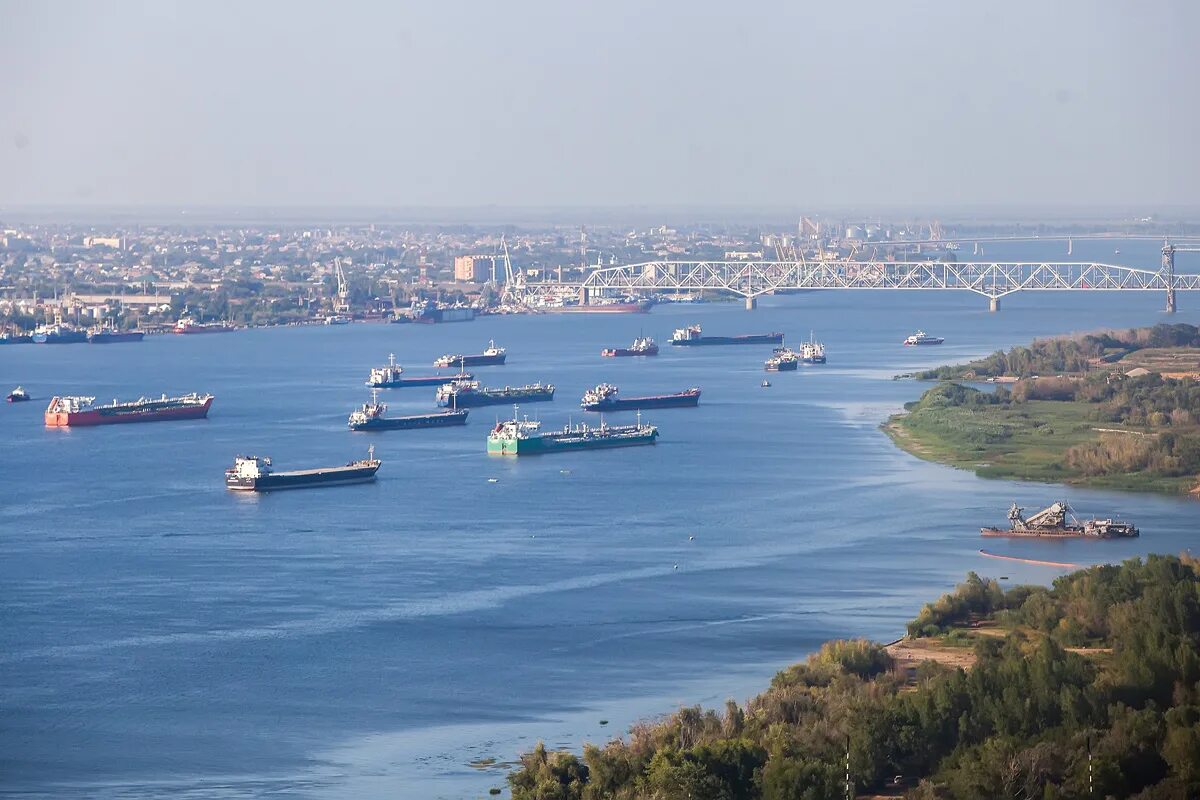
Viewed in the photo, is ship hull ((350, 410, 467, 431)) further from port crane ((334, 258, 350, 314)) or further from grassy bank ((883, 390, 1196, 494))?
port crane ((334, 258, 350, 314))

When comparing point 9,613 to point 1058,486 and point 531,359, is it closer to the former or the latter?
point 1058,486

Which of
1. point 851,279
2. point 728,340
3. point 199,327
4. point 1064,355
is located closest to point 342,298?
point 199,327

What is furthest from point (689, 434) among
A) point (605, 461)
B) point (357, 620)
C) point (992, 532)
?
point (357, 620)

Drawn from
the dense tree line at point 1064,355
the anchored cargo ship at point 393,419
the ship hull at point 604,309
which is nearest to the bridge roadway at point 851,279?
the ship hull at point 604,309

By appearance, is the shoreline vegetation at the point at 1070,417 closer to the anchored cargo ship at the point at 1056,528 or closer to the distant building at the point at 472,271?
the anchored cargo ship at the point at 1056,528

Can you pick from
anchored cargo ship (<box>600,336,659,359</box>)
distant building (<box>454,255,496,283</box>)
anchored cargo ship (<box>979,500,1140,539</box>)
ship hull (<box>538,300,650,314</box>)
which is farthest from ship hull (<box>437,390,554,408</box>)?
distant building (<box>454,255,496,283</box>)

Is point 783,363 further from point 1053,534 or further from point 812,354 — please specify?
point 1053,534
